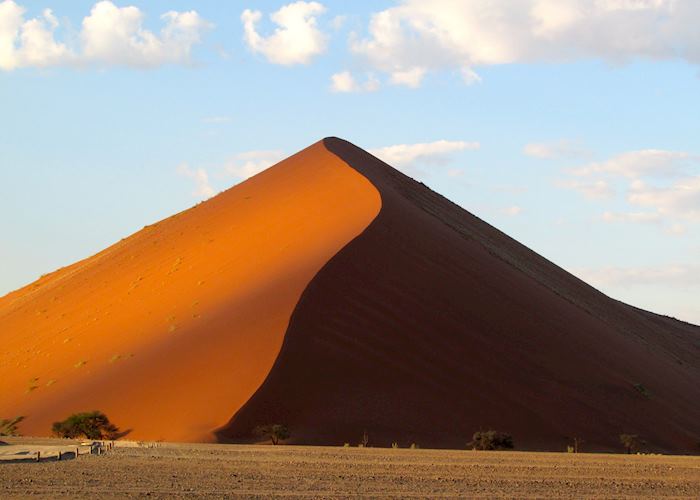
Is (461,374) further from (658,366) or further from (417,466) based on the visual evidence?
(658,366)

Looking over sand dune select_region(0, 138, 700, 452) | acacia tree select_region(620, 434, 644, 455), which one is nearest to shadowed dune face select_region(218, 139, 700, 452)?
sand dune select_region(0, 138, 700, 452)

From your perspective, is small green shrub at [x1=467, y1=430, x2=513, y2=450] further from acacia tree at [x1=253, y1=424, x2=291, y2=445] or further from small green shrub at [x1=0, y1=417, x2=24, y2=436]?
small green shrub at [x1=0, y1=417, x2=24, y2=436]

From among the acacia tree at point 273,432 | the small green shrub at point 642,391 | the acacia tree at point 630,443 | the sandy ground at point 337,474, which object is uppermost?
the small green shrub at point 642,391

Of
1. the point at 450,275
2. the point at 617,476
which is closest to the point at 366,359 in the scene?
the point at 450,275

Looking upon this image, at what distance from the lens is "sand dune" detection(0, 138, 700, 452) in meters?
27.6

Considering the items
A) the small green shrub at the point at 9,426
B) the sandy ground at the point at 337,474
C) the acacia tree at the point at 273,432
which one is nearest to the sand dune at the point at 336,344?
the acacia tree at the point at 273,432

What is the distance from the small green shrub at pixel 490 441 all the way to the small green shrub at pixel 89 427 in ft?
25.9

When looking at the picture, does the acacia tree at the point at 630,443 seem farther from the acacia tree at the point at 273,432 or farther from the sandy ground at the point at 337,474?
the acacia tree at the point at 273,432

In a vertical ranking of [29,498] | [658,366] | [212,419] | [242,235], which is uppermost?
[242,235]

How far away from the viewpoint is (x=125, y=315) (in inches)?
1421

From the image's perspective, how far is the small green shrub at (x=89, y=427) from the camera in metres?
27.1

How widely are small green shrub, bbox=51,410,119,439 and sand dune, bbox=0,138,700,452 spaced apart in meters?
0.33

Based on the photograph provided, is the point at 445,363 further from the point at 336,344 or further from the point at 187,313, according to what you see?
the point at 187,313

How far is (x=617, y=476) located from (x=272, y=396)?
356 inches
